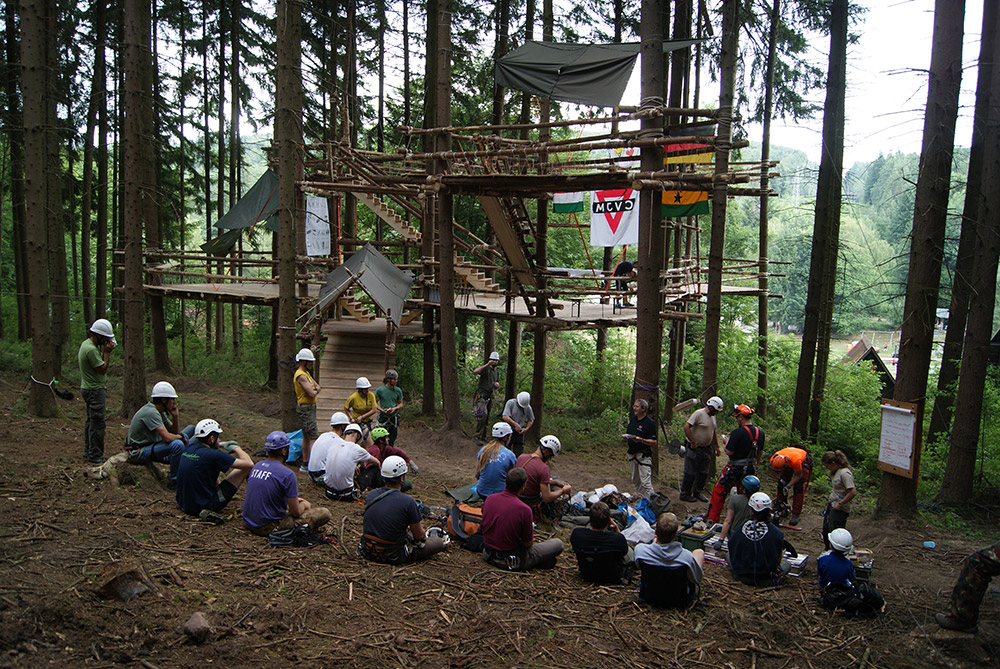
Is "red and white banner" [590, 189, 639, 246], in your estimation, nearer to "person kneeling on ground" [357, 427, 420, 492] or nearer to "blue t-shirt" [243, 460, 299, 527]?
"person kneeling on ground" [357, 427, 420, 492]

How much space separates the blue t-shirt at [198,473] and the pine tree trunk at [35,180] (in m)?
5.00

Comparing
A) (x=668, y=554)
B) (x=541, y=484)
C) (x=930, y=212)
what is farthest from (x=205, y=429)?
(x=930, y=212)

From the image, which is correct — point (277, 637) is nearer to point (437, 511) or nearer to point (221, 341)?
point (437, 511)

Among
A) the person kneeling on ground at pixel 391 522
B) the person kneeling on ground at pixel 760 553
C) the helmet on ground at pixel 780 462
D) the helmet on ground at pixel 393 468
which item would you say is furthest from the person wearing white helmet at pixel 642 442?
the helmet on ground at pixel 393 468

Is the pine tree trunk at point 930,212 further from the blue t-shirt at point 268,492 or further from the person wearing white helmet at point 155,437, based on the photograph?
the person wearing white helmet at point 155,437

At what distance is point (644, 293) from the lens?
34.0 ft

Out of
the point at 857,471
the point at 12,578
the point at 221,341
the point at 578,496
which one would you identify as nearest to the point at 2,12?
the point at 221,341

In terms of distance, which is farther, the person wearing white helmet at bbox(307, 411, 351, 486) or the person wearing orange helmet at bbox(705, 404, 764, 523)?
the person wearing orange helmet at bbox(705, 404, 764, 523)

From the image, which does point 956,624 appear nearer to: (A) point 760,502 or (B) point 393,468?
(A) point 760,502

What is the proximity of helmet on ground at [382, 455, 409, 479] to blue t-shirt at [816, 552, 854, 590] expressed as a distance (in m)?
4.37

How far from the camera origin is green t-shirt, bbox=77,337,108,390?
8461mm

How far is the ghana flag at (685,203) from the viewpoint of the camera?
12.8m

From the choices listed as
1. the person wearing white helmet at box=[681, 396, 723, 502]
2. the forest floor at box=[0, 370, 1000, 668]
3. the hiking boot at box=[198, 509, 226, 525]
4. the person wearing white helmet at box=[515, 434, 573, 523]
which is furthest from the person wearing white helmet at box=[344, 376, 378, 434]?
the person wearing white helmet at box=[681, 396, 723, 502]

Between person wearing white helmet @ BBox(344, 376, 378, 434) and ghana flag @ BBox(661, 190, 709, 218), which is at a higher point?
ghana flag @ BBox(661, 190, 709, 218)
